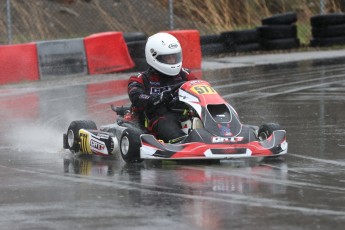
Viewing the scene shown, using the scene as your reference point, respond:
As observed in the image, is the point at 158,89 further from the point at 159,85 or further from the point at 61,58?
the point at 61,58

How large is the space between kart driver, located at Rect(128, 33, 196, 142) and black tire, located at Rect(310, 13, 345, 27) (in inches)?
520

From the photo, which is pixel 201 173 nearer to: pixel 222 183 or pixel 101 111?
pixel 222 183

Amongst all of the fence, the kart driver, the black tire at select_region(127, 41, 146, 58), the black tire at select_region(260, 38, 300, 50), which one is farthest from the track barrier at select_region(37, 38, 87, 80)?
the kart driver

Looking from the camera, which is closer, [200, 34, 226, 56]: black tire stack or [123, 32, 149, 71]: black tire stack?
[123, 32, 149, 71]: black tire stack

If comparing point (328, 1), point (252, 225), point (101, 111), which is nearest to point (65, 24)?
point (328, 1)

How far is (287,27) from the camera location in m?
22.8

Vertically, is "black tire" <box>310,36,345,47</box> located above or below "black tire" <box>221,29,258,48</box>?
below

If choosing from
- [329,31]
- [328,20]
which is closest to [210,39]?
[328,20]

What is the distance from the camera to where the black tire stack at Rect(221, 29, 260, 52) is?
875 inches

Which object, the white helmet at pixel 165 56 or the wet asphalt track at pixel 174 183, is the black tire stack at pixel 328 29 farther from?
the white helmet at pixel 165 56

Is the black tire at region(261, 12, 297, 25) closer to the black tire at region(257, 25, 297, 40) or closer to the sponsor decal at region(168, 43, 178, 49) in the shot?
the black tire at region(257, 25, 297, 40)

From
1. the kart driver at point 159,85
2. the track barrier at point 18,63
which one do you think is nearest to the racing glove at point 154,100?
the kart driver at point 159,85

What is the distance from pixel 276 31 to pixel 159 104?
43.9ft

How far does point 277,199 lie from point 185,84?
2608 mm
